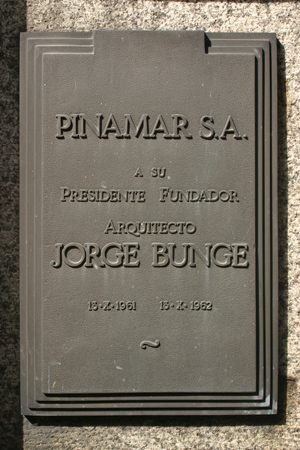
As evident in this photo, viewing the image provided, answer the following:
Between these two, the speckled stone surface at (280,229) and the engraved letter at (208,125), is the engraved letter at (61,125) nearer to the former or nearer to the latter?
the speckled stone surface at (280,229)

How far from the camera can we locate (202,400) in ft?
7.11

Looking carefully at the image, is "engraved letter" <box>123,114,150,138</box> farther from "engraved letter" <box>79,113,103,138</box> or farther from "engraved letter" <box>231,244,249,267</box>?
"engraved letter" <box>231,244,249,267</box>

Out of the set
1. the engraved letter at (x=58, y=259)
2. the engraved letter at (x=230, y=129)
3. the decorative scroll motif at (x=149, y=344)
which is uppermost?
the engraved letter at (x=230, y=129)

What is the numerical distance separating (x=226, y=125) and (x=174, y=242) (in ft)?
2.13

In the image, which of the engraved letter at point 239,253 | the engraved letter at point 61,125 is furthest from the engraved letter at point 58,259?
the engraved letter at point 239,253

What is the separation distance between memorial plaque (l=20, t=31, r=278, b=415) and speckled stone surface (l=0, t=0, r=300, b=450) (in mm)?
159

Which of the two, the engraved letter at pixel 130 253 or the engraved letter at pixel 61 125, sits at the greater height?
the engraved letter at pixel 61 125

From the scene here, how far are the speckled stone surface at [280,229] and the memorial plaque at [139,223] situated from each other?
159 mm

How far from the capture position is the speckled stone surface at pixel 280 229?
2.25 meters

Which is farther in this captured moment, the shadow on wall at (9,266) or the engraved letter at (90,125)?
the shadow on wall at (9,266)

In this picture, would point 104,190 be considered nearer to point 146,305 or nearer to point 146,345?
point 146,305

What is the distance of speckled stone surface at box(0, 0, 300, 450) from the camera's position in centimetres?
225

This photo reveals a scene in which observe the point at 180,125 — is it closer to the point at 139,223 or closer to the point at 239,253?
the point at 139,223

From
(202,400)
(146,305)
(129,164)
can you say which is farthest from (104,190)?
(202,400)
